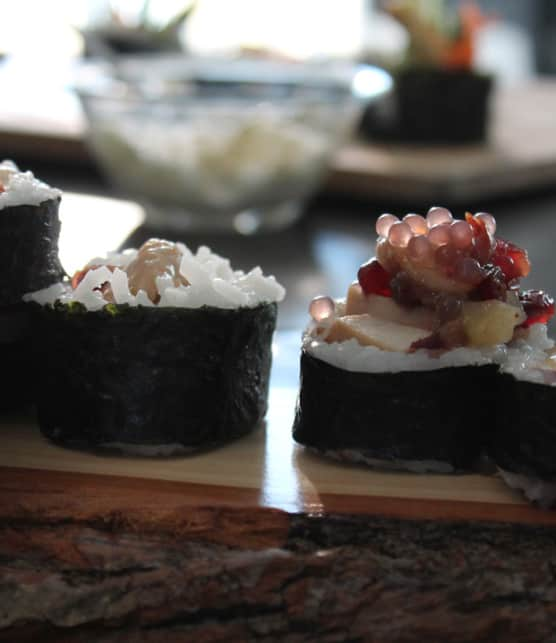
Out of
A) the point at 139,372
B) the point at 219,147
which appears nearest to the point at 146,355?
the point at 139,372

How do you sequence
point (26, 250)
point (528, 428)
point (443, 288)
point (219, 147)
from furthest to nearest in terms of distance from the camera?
point (219, 147), point (26, 250), point (443, 288), point (528, 428)

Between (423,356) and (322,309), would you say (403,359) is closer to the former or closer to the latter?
(423,356)

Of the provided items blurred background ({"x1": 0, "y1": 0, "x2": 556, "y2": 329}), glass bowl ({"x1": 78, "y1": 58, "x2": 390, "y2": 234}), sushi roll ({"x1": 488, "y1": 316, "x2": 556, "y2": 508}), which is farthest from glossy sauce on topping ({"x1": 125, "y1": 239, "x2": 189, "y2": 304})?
glass bowl ({"x1": 78, "y1": 58, "x2": 390, "y2": 234})

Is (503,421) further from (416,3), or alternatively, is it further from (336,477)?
(416,3)

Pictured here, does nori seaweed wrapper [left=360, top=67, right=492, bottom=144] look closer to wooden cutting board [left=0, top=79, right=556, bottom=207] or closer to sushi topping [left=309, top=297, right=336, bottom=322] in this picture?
wooden cutting board [left=0, top=79, right=556, bottom=207]

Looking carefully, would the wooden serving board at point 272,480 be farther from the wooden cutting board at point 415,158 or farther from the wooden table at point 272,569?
the wooden cutting board at point 415,158

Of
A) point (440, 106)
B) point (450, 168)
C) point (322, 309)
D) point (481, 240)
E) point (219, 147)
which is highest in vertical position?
point (440, 106)

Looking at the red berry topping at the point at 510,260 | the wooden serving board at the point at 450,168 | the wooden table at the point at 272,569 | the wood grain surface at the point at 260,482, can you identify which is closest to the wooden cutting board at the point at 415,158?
the wooden serving board at the point at 450,168
